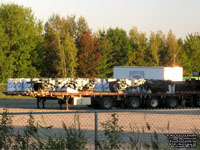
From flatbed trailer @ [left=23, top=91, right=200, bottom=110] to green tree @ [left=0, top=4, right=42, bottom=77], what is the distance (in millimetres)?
38320

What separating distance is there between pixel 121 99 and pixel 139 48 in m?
52.8

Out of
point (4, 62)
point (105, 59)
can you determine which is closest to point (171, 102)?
point (4, 62)

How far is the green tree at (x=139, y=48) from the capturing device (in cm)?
8419

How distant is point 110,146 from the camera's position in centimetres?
1024

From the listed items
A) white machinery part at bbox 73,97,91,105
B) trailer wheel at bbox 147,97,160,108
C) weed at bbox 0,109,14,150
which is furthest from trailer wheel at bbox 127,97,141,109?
weed at bbox 0,109,14,150

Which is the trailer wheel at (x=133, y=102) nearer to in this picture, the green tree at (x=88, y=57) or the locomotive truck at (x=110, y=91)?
the locomotive truck at (x=110, y=91)

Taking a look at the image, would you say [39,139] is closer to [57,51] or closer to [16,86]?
[16,86]

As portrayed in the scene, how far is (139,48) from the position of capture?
86.6m

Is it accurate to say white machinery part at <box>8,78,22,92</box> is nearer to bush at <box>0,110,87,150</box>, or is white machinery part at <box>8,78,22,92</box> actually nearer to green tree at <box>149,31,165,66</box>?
bush at <box>0,110,87,150</box>

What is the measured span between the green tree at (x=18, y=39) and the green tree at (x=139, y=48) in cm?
1919

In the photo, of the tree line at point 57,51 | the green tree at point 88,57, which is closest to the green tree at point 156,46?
the tree line at point 57,51

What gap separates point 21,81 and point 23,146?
2246 centimetres

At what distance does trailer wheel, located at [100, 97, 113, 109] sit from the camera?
33.7 metres

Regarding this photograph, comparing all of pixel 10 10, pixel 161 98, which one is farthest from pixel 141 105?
pixel 10 10
